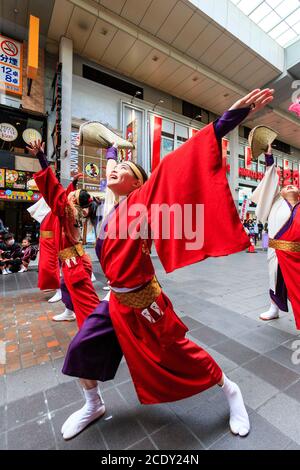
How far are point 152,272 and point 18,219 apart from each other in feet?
37.7

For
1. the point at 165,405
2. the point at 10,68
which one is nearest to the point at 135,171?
the point at 165,405

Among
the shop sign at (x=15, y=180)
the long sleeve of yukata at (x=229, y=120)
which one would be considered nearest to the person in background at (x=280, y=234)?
the long sleeve of yukata at (x=229, y=120)

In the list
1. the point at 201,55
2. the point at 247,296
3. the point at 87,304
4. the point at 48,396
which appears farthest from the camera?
the point at 201,55

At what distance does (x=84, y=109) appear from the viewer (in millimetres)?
11625

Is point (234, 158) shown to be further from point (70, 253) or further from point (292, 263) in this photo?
point (70, 253)

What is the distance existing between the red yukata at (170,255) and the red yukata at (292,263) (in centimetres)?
170

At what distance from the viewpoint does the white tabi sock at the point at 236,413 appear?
57.0 inches

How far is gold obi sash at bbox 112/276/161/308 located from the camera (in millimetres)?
1351

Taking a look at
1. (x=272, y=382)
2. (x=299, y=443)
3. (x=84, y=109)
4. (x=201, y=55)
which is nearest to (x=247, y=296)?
(x=272, y=382)

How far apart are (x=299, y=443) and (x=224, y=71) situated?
50.6 ft

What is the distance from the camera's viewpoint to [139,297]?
53.2 inches

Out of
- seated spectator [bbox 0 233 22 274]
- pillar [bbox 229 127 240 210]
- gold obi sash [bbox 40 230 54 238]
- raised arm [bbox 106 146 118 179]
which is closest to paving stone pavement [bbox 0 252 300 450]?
gold obi sash [bbox 40 230 54 238]
